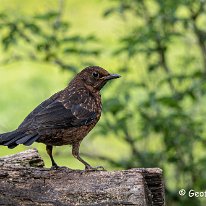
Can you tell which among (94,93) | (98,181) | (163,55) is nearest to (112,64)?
(163,55)

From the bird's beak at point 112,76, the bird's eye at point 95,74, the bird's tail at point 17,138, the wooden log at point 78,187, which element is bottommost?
the wooden log at point 78,187

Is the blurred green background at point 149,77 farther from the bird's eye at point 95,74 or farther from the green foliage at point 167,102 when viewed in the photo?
the bird's eye at point 95,74

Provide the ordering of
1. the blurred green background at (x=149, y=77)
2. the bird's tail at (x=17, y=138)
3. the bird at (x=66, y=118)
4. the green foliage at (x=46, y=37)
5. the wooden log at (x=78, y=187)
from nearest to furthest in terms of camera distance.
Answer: the wooden log at (x=78, y=187), the bird's tail at (x=17, y=138), the bird at (x=66, y=118), the green foliage at (x=46, y=37), the blurred green background at (x=149, y=77)

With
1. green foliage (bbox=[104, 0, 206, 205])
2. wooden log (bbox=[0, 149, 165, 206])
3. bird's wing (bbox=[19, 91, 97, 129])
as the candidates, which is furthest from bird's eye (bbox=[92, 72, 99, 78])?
wooden log (bbox=[0, 149, 165, 206])

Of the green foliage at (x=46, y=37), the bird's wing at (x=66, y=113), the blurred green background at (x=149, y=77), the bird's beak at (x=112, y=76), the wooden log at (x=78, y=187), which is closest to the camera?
the wooden log at (x=78, y=187)

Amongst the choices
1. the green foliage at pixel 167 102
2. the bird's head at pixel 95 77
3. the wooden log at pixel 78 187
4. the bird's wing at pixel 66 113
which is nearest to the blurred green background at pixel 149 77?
the green foliage at pixel 167 102

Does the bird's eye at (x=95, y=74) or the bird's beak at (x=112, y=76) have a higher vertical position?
the bird's eye at (x=95, y=74)

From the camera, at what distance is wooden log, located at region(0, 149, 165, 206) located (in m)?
5.30

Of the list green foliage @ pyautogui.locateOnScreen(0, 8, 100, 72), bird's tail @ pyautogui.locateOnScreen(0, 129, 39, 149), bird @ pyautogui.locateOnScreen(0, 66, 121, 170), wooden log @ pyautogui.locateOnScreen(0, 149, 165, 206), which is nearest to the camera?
wooden log @ pyautogui.locateOnScreen(0, 149, 165, 206)

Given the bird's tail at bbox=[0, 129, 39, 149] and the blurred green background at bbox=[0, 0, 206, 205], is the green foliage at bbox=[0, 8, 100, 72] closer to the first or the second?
the blurred green background at bbox=[0, 0, 206, 205]

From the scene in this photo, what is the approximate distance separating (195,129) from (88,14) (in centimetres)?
874

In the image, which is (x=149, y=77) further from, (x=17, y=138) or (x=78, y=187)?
(x=78, y=187)

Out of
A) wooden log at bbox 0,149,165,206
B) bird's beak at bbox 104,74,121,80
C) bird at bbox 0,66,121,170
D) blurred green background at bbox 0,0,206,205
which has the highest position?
blurred green background at bbox 0,0,206,205

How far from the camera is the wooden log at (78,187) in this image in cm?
530
